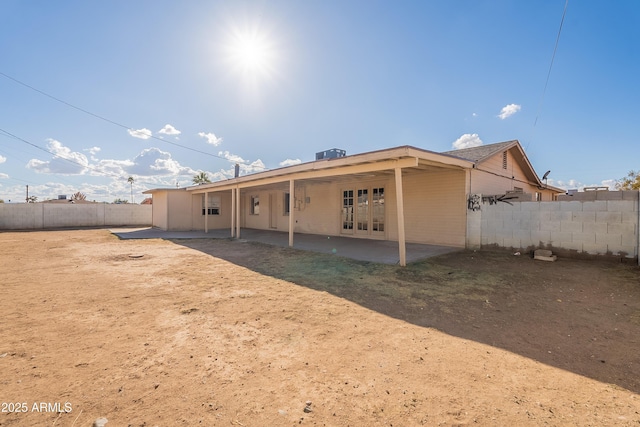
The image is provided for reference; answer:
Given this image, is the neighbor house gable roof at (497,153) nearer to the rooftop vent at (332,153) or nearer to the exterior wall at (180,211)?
the rooftop vent at (332,153)

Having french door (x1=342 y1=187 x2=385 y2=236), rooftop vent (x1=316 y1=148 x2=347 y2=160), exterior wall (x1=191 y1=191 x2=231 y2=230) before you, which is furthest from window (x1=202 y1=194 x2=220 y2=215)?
french door (x1=342 y1=187 x2=385 y2=236)

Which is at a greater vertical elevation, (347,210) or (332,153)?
(332,153)

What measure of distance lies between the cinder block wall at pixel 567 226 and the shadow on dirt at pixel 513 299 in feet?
1.41

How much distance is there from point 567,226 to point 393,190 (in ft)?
15.6

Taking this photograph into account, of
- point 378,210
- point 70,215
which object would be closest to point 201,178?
point 70,215

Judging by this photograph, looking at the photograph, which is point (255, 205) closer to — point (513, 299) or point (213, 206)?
point (213, 206)

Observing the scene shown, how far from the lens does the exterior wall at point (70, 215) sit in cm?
1741

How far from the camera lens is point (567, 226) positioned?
261 inches

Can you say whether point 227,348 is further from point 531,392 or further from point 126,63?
point 126,63

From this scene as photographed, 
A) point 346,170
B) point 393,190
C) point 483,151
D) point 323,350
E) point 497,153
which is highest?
point 483,151

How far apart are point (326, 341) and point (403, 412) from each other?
3.77 feet

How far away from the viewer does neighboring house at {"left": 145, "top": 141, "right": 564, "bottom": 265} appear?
277 inches

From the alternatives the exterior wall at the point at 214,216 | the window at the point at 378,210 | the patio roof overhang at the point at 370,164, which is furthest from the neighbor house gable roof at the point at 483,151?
the exterior wall at the point at 214,216

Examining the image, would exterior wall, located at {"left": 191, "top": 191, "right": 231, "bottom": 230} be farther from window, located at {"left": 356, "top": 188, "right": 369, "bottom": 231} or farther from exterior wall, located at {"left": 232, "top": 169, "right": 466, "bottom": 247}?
window, located at {"left": 356, "top": 188, "right": 369, "bottom": 231}
